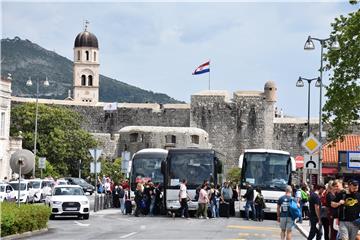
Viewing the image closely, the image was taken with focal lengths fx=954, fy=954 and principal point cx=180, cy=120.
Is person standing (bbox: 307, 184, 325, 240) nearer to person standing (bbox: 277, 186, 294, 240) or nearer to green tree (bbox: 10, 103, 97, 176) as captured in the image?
person standing (bbox: 277, 186, 294, 240)

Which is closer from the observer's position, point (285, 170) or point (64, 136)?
point (285, 170)

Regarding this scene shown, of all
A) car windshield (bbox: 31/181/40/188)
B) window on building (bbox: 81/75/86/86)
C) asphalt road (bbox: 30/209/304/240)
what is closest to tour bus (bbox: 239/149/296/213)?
asphalt road (bbox: 30/209/304/240)

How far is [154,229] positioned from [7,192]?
15.8 meters

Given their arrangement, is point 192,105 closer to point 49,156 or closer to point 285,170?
point 49,156

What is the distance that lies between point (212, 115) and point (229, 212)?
66.5 meters

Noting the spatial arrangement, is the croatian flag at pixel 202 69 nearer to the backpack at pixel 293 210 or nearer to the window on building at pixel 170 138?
the window on building at pixel 170 138

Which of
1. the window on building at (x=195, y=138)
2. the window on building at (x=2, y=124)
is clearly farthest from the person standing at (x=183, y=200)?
the window on building at (x=195, y=138)

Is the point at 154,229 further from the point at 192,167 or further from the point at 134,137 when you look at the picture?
the point at 134,137

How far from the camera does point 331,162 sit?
75188 mm

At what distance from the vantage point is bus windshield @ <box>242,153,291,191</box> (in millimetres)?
40781

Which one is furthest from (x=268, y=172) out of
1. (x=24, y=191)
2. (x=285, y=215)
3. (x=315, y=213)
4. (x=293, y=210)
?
(x=293, y=210)

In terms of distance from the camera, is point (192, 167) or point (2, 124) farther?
point (2, 124)

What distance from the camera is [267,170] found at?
41156 millimetres

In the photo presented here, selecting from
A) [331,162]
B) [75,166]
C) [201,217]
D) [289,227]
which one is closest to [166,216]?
[201,217]
